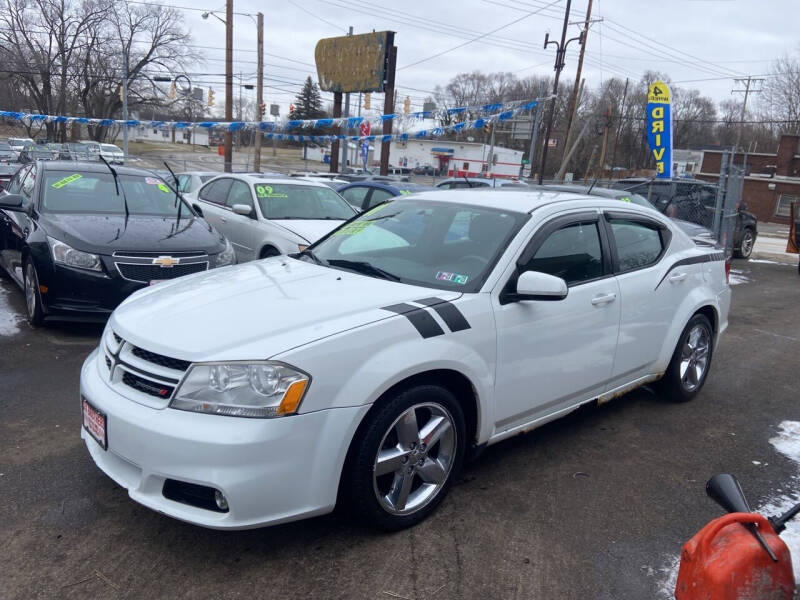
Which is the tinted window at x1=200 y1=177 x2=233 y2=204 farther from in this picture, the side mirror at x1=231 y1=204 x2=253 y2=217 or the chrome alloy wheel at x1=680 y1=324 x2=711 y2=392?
the chrome alloy wheel at x1=680 y1=324 x2=711 y2=392

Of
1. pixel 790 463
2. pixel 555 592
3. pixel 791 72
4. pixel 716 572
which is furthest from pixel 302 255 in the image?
pixel 791 72

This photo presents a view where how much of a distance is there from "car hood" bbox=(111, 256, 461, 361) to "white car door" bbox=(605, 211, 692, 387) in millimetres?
1525

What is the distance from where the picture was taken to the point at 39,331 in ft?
19.9

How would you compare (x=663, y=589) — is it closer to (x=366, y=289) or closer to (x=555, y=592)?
(x=555, y=592)

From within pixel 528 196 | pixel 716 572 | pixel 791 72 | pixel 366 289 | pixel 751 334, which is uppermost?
pixel 791 72

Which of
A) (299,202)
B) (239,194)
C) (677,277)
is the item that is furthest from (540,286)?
(239,194)

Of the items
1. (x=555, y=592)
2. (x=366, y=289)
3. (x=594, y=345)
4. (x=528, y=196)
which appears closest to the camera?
(x=555, y=592)

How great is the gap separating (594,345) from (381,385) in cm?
171

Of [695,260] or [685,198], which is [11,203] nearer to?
[695,260]

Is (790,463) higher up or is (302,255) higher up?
(302,255)

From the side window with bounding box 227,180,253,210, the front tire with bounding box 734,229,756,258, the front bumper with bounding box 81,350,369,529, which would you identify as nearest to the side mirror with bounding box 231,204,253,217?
the side window with bounding box 227,180,253,210

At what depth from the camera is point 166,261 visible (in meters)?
5.99

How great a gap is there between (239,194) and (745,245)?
1232 centimetres

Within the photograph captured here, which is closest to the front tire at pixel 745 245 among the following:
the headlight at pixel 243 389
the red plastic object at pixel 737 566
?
the red plastic object at pixel 737 566
